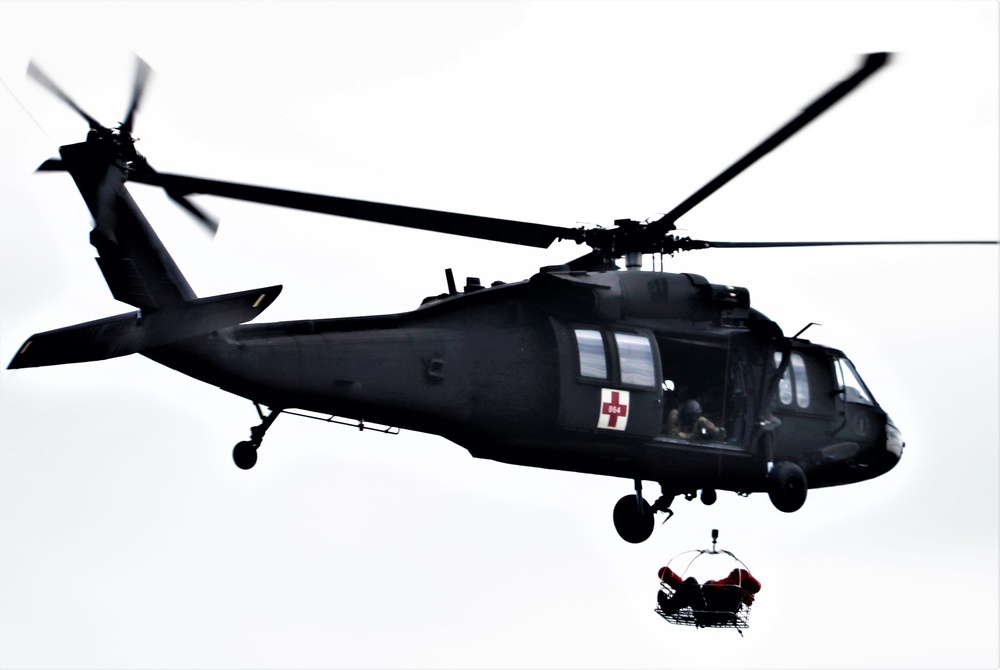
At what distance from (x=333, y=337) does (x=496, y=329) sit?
2.33 m

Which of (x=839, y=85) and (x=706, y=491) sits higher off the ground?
(x=839, y=85)

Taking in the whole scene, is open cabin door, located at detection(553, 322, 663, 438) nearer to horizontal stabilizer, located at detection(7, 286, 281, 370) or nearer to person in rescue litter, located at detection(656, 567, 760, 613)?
person in rescue litter, located at detection(656, 567, 760, 613)

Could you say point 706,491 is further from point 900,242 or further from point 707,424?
point 900,242

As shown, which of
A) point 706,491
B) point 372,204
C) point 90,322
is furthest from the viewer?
point 706,491

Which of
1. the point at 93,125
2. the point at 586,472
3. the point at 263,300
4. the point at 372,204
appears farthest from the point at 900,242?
the point at 93,125

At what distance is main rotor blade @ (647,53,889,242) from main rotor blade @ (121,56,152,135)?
7.02 metres

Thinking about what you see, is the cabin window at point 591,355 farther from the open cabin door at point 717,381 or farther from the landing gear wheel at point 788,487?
the landing gear wheel at point 788,487

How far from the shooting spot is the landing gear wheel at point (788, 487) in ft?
74.8

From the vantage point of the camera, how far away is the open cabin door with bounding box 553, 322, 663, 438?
21.8 meters

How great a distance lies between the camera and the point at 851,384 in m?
24.7

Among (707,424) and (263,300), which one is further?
(707,424)

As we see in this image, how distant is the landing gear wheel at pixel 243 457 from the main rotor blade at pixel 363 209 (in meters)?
2.91

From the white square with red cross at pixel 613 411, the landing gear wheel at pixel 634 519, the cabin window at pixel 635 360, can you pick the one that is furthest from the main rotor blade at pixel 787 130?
the landing gear wheel at pixel 634 519

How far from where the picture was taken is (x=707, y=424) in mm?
22938
